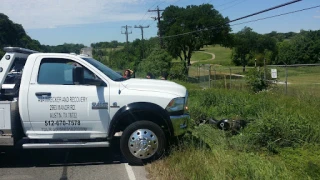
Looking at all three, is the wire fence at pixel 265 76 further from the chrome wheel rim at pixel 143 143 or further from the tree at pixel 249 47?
the tree at pixel 249 47

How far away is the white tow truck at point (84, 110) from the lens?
688cm

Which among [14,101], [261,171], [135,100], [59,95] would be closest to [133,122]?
[135,100]

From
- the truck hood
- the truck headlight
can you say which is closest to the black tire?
the truck headlight

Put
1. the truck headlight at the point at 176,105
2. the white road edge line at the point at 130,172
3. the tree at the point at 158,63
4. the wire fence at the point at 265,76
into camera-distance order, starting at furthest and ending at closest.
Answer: the tree at the point at 158,63, the wire fence at the point at 265,76, the truck headlight at the point at 176,105, the white road edge line at the point at 130,172

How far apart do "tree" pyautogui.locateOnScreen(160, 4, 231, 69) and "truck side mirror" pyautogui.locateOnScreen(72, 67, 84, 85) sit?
163 feet

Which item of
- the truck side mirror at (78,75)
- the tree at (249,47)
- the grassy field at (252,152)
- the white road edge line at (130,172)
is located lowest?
the white road edge line at (130,172)

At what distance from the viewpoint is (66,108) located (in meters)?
6.89

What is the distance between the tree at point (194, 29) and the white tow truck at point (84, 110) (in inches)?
1953

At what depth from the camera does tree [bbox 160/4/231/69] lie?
188ft

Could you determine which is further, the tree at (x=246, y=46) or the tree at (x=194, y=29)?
the tree at (x=246, y=46)

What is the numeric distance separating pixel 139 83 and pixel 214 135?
2303 mm

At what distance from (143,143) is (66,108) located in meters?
1.51

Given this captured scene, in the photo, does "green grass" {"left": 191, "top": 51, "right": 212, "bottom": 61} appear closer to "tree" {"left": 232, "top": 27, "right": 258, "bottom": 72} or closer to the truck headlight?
"tree" {"left": 232, "top": 27, "right": 258, "bottom": 72}

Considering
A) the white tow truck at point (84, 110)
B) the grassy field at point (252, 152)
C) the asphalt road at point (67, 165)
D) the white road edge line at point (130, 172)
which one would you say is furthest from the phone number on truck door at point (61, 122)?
the grassy field at point (252, 152)
